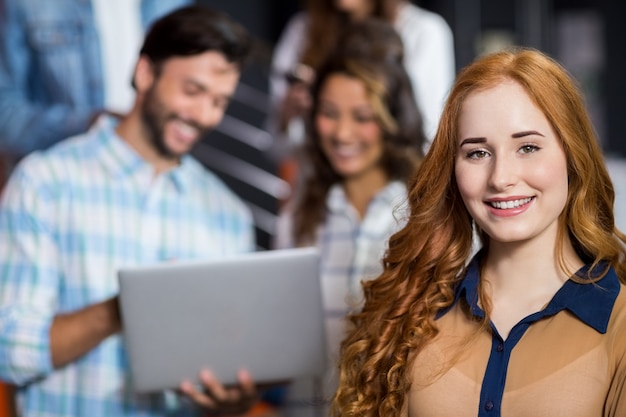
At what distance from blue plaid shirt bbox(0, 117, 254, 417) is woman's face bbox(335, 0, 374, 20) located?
0.91 m

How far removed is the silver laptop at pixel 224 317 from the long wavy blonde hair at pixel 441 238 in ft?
1.26

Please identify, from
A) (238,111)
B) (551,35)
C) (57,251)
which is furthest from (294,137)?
(551,35)

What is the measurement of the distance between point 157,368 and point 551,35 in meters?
3.62

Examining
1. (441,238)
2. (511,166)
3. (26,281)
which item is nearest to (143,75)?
(26,281)

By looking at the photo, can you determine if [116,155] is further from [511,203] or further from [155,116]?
[511,203]

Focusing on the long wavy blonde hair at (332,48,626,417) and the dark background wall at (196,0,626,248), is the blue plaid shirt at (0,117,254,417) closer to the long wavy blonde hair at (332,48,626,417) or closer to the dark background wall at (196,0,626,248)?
the long wavy blonde hair at (332,48,626,417)

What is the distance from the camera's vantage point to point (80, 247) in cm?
233

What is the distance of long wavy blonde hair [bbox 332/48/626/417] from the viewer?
158 centimetres

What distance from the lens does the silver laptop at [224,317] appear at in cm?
217

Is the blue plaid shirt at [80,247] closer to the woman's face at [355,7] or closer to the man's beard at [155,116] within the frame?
the man's beard at [155,116]

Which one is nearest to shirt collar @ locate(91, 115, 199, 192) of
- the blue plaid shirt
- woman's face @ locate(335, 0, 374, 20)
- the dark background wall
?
the blue plaid shirt

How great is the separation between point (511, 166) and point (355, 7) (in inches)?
64.8

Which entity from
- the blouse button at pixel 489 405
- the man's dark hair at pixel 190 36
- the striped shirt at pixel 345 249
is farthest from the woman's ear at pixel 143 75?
the blouse button at pixel 489 405

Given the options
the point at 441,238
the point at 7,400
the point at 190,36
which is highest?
the point at 190,36
